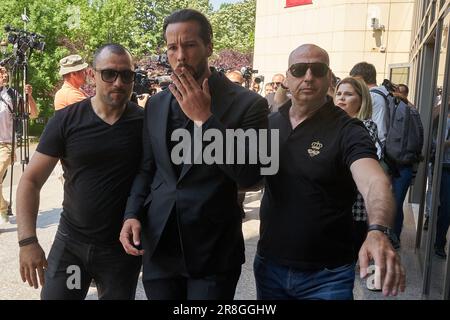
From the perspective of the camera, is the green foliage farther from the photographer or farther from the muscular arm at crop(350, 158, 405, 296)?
the muscular arm at crop(350, 158, 405, 296)

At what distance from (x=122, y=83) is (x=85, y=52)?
1940 cm

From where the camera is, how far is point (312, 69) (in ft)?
7.66

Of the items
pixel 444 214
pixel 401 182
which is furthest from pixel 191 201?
pixel 401 182

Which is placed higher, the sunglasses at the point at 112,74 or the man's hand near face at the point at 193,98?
the sunglasses at the point at 112,74

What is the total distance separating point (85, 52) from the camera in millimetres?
20750

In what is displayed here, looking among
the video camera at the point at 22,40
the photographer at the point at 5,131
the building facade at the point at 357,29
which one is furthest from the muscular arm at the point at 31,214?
the building facade at the point at 357,29

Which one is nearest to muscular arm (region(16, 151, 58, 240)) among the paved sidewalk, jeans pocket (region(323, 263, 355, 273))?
jeans pocket (region(323, 263, 355, 273))

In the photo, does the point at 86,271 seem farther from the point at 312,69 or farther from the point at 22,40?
the point at 22,40

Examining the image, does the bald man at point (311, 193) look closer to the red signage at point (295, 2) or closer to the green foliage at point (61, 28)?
the green foliage at point (61, 28)

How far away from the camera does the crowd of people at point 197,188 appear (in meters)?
2.03

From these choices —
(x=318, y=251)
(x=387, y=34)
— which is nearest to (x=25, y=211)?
(x=318, y=251)

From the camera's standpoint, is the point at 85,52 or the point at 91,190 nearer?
the point at 91,190

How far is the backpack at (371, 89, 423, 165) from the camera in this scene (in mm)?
5285
